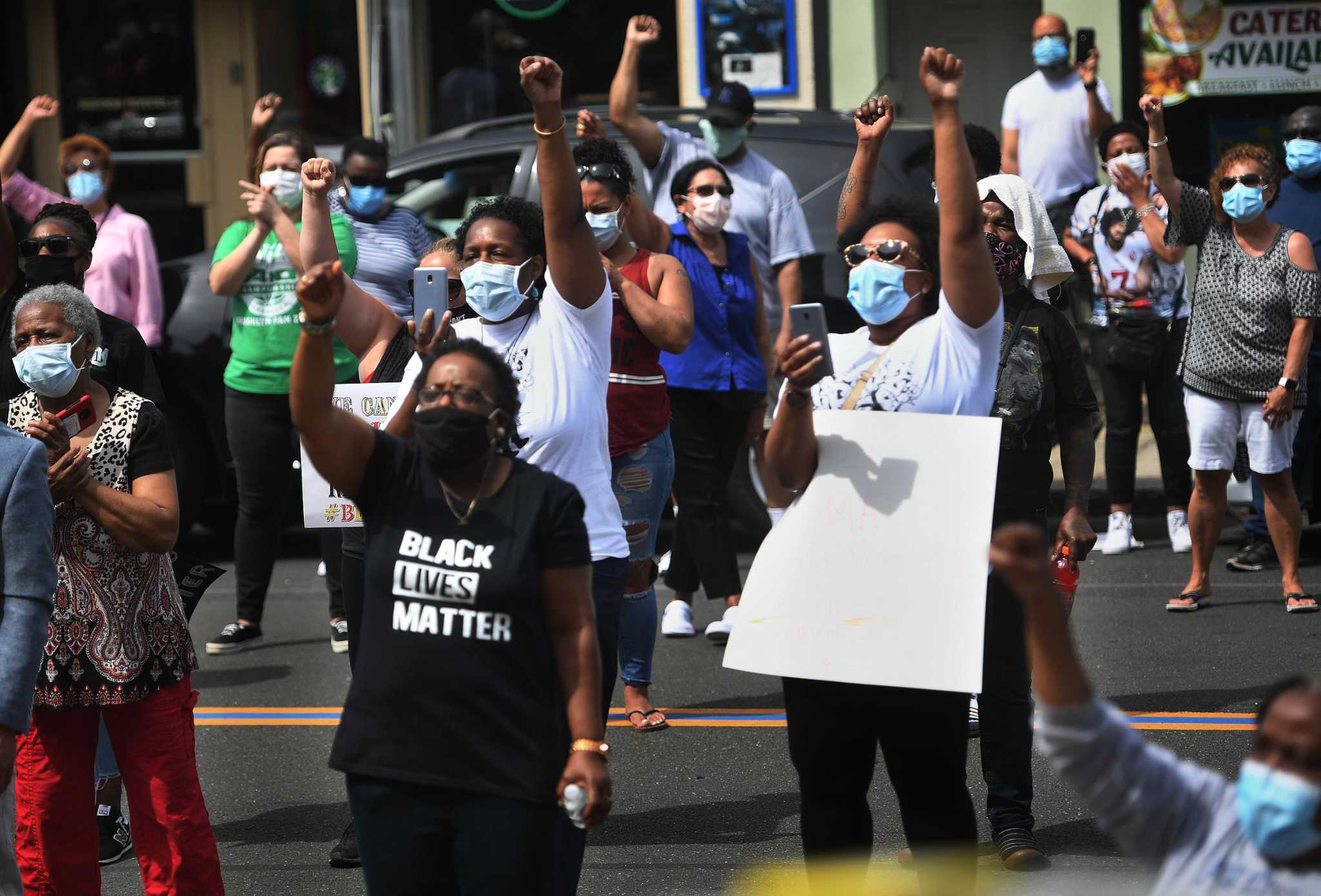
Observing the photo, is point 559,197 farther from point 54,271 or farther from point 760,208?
point 760,208

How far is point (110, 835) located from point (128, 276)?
Answer: 3.95m

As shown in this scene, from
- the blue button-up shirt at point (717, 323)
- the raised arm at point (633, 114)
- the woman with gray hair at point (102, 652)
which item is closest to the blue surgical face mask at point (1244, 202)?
the blue button-up shirt at point (717, 323)

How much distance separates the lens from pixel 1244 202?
7699 millimetres

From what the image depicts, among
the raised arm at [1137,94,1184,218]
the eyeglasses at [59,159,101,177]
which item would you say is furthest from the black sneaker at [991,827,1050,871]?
the eyeglasses at [59,159,101,177]

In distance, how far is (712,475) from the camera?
7285mm

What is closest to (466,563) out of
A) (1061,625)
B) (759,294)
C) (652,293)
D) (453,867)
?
(453,867)

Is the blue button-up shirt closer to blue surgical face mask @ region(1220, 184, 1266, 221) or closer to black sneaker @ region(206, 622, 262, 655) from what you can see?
blue surgical face mask @ region(1220, 184, 1266, 221)

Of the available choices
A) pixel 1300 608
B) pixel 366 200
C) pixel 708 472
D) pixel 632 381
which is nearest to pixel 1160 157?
pixel 1300 608

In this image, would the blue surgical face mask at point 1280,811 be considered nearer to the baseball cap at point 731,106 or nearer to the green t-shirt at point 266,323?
the green t-shirt at point 266,323

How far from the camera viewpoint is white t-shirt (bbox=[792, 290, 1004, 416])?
4.00 meters

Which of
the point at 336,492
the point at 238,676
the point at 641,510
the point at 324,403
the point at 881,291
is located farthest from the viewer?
the point at 238,676

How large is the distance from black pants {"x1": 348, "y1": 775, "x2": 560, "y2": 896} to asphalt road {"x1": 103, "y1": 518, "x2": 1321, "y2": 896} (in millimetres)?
1356

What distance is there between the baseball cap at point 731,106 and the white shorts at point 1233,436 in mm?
2348

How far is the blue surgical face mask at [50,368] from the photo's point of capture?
436cm
